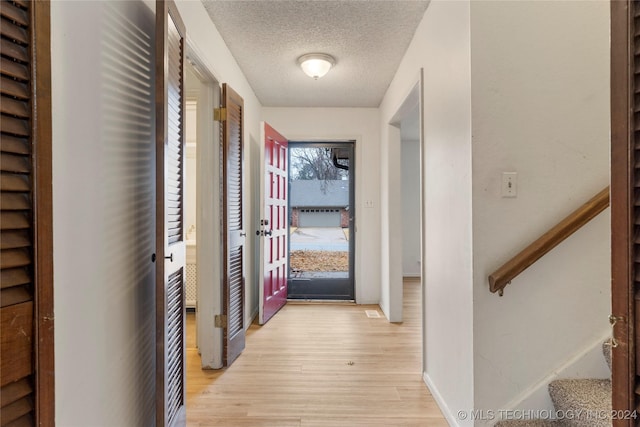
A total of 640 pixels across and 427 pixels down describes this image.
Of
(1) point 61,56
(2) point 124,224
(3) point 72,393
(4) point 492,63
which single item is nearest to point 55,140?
(1) point 61,56

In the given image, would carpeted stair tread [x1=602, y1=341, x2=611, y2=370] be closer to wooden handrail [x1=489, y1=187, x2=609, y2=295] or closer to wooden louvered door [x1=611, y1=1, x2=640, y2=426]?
wooden handrail [x1=489, y1=187, x2=609, y2=295]

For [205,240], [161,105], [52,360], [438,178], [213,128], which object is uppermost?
[213,128]

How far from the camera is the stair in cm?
129

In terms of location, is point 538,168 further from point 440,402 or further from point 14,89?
point 14,89

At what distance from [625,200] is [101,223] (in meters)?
1.51

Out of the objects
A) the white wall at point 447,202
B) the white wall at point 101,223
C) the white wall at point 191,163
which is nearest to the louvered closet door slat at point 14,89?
the white wall at point 101,223

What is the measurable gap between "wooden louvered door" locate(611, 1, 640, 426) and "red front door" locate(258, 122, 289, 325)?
2.82 metres

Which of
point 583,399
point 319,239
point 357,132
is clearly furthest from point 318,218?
point 583,399

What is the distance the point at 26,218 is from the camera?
787mm

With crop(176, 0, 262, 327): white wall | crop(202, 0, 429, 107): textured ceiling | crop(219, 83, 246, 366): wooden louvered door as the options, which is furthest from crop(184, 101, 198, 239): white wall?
crop(219, 83, 246, 366): wooden louvered door

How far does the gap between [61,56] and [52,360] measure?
33.5 inches

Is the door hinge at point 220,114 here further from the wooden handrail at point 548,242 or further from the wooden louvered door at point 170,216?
the wooden handrail at point 548,242

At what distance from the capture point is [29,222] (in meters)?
0.79

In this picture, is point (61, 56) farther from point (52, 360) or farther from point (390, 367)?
point (390, 367)
